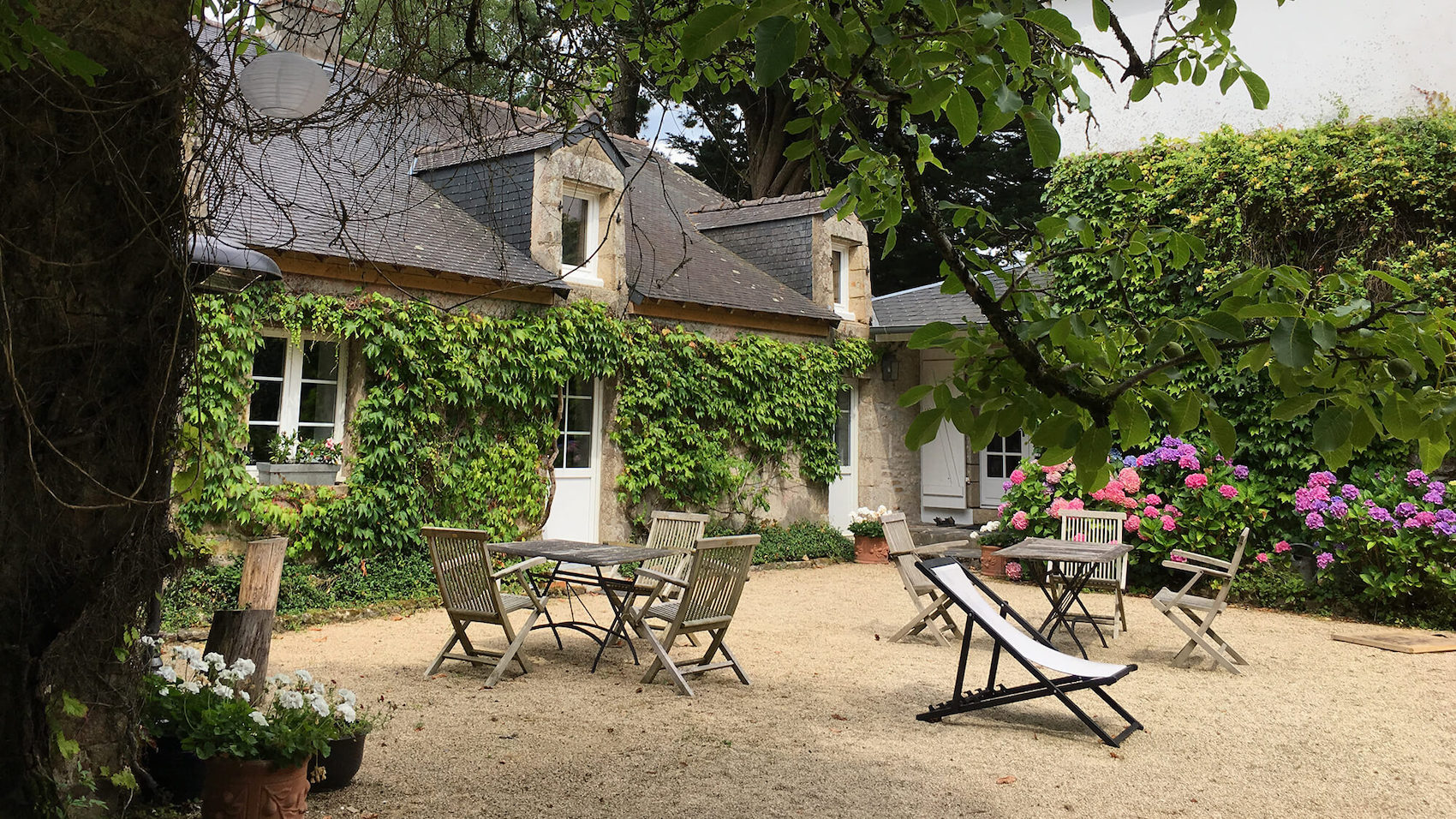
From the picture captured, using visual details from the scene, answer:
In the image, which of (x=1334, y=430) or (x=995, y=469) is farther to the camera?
(x=995, y=469)

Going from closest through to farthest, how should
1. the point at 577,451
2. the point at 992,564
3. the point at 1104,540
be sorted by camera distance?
the point at 1104,540 → the point at 577,451 → the point at 992,564

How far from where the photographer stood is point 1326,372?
1.88 m

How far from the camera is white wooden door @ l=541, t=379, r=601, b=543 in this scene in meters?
10.1

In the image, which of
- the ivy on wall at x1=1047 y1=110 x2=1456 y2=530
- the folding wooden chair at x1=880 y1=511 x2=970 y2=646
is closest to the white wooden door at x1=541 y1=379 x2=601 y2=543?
the folding wooden chair at x1=880 y1=511 x2=970 y2=646

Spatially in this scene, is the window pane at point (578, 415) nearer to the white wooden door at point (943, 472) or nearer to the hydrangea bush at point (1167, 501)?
the hydrangea bush at point (1167, 501)

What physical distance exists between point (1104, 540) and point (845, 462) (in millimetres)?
4863

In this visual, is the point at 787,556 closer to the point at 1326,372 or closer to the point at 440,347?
the point at 440,347

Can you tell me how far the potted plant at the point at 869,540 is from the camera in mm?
12445

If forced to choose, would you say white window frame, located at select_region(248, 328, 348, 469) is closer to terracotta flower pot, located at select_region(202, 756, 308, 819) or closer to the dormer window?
the dormer window

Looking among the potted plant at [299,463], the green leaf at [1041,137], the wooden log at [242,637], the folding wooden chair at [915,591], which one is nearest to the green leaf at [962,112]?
the green leaf at [1041,137]

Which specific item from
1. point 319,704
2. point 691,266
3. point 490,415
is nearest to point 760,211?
point 691,266

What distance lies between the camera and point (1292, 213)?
1015cm

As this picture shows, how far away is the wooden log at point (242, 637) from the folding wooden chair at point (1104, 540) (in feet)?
18.0

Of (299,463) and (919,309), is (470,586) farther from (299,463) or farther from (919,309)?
(919,309)
